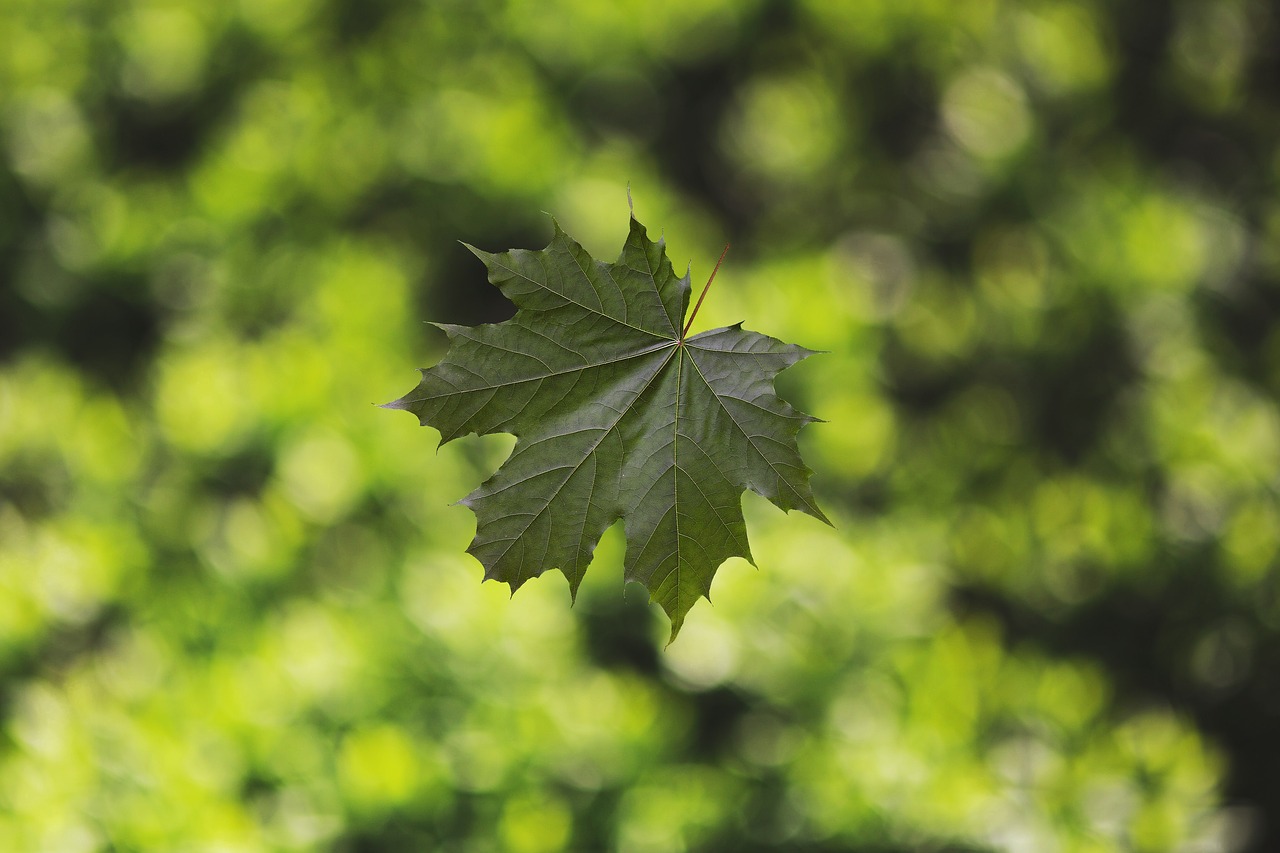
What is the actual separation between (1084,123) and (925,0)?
0.48 meters

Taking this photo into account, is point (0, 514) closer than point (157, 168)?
Yes

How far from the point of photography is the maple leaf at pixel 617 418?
16.7 inches

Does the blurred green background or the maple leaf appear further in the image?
the blurred green background

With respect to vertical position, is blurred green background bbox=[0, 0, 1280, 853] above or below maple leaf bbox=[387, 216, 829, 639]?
above

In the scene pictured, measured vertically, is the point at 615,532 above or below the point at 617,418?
above

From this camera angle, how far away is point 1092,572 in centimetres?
186

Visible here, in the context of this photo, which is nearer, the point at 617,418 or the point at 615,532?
the point at 617,418

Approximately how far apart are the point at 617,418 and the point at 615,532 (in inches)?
47.3

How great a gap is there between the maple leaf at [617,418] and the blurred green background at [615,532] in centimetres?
108

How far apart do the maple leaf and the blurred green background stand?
42.7 inches

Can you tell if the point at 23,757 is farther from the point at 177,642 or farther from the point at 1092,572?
the point at 1092,572

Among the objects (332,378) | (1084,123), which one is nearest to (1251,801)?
(1084,123)

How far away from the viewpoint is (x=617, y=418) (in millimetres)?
454

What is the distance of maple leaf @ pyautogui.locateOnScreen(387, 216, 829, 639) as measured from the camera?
43 centimetres
